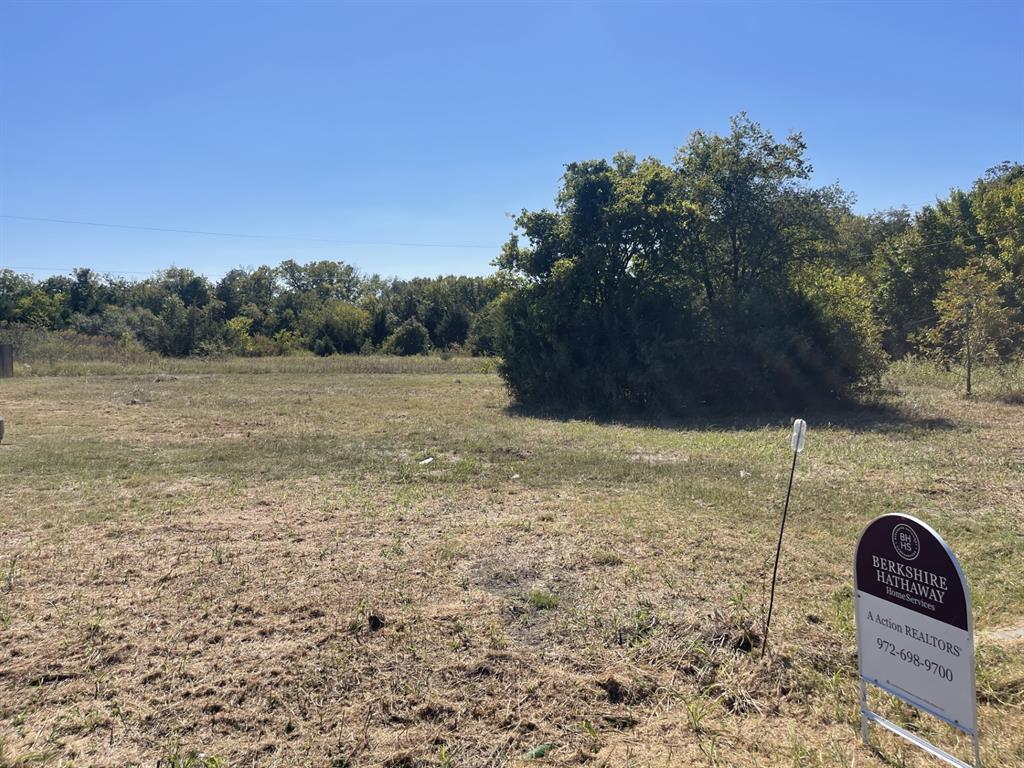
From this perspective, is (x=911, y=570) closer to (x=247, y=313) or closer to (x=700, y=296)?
(x=700, y=296)

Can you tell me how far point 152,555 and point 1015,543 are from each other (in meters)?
7.54

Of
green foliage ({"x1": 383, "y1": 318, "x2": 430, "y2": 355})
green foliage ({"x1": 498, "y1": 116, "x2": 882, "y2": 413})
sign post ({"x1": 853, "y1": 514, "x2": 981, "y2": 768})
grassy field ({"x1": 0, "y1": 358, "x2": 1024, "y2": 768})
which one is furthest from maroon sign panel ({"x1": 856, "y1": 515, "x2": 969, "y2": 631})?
green foliage ({"x1": 383, "y1": 318, "x2": 430, "y2": 355})

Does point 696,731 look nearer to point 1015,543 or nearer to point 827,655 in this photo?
point 827,655

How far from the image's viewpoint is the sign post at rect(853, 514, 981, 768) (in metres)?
2.53

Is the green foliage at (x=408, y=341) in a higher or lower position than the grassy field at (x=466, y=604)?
higher

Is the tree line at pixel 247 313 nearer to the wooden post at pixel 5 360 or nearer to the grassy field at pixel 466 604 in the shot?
the wooden post at pixel 5 360

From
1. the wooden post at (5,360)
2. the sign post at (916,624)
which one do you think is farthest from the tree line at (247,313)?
the sign post at (916,624)

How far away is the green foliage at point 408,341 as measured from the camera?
166 feet

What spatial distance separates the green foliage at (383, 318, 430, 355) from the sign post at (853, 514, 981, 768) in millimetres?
48688

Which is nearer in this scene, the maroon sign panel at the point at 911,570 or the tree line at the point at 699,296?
Result: the maroon sign panel at the point at 911,570

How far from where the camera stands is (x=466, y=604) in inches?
179

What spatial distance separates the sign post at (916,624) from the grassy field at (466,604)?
1.29ft

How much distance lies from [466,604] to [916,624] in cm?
275

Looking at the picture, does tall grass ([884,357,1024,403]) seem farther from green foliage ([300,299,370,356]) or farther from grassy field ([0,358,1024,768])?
green foliage ([300,299,370,356])
